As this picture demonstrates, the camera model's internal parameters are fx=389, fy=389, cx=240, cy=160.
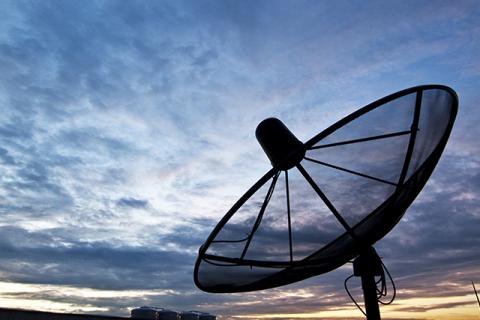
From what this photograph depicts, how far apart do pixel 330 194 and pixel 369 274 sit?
3.06 meters

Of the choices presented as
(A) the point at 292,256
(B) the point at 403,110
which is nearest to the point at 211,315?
(A) the point at 292,256

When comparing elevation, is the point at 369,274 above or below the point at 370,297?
above

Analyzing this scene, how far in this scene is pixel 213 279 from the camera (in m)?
10.5

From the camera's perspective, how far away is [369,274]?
813 cm

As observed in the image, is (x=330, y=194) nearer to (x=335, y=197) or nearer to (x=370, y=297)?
(x=335, y=197)

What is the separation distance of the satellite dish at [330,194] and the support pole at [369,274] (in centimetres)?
3

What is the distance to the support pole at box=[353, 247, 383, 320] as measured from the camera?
308 inches

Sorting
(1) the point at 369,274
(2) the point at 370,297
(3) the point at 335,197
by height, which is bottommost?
(2) the point at 370,297

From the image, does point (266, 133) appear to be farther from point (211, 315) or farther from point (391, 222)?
point (211, 315)

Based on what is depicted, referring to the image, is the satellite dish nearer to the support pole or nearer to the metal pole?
the support pole

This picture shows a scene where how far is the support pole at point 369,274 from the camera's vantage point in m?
7.82

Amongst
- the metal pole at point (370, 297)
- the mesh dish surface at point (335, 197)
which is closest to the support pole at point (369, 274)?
the metal pole at point (370, 297)

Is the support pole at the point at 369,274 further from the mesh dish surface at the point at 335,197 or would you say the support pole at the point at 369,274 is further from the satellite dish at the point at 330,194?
the mesh dish surface at the point at 335,197

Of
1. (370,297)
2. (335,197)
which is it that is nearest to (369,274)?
Answer: (370,297)
